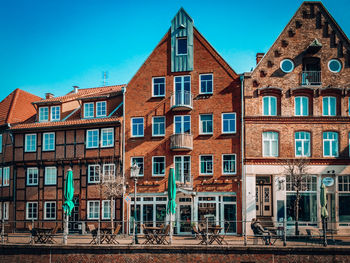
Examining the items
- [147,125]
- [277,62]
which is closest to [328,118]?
[277,62]

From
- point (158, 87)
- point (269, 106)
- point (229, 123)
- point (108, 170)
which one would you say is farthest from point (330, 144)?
point (108, 170)

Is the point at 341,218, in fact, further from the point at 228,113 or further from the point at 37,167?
the point at 37,167

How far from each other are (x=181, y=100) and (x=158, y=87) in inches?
93.6

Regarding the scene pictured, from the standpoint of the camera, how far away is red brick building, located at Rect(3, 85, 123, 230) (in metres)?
36.3

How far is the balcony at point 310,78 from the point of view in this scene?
34.7 metres

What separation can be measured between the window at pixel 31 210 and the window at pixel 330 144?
73.4 feet

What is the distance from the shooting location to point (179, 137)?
34688 millimetres

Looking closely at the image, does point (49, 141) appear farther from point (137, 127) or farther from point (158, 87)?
point (158, 87)

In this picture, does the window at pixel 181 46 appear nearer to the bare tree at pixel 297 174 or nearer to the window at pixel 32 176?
the bare tree at pixel 297 174

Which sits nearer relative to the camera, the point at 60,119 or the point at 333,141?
the point at 333,141

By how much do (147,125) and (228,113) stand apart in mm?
6168

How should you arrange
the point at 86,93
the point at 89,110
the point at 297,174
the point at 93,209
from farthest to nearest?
the point at 86,93
the point at 89,110
the point at 93,209
the point at 297,174

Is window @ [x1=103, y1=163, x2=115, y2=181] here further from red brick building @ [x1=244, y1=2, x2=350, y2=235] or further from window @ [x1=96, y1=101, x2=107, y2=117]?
red brick building @ [x1=244, y1=2, x2=350, y2=235]

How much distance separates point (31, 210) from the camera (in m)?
37.6
